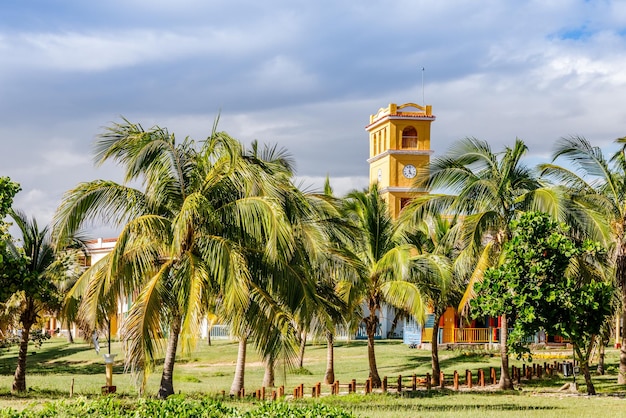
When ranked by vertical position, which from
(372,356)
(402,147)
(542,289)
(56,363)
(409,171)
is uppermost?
(402,147)

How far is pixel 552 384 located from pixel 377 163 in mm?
34357

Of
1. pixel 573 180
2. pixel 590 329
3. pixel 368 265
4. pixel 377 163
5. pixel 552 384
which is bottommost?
pixel 552 384

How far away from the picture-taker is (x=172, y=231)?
58.4ft

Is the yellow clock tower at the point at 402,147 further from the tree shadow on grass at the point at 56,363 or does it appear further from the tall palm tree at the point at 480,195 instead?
the tall palm tree at the point at 480,195

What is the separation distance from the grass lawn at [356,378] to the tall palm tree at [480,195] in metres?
3.64

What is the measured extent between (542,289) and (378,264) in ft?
20.5

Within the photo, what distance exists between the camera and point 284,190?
1800 cm

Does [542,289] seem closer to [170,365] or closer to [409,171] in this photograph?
[170,365]

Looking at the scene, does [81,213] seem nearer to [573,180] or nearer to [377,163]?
[573,180]

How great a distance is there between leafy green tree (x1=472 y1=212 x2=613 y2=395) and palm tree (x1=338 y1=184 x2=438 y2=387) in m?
4.05

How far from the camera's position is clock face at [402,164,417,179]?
194ft

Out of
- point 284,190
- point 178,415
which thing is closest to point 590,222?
point 284,190

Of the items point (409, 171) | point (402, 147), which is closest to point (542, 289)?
point (409, 171)

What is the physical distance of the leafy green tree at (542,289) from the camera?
21812 millimetres
